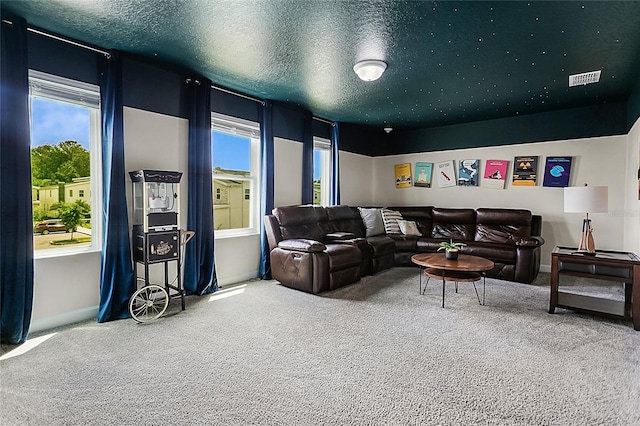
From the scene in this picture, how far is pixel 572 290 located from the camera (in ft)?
13.8

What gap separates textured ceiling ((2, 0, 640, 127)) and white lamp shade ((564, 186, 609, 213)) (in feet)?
4.35

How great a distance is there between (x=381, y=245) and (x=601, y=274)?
2.63 meters

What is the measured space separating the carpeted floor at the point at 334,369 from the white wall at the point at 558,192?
8.02 feet

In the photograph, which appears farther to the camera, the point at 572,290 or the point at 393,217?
the point at 393,217

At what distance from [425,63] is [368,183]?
12.9 ft

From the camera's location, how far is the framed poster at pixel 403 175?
22.6 feet

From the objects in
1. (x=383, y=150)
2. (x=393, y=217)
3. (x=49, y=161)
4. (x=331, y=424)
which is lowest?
(x=331, y=424)

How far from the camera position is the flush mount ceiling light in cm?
339

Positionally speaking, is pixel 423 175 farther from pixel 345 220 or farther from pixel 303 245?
pixel 303 245

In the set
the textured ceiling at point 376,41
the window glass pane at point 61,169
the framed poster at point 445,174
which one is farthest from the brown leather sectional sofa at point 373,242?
the window glass pane at point 61,169

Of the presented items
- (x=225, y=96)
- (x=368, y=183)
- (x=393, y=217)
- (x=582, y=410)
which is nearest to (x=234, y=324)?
→ (x=582, y=410)

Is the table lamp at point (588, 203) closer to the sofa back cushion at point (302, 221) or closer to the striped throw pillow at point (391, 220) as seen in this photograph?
the striped throw pillow at point (391, 220)

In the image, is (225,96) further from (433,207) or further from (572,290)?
(572,290)

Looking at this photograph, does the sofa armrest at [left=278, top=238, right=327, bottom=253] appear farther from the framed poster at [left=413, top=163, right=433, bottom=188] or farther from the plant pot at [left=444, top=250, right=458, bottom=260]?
the framed poster at [left=413, top=163, right=433, bottom=188]
